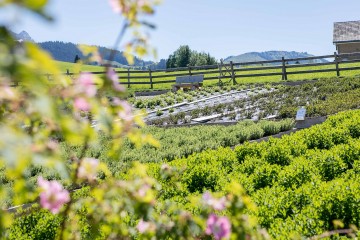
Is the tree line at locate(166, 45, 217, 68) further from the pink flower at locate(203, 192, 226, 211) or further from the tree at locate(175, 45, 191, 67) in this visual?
the pink flower at locate(203, 192, 226, 211)

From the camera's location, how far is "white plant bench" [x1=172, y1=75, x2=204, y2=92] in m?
24.5

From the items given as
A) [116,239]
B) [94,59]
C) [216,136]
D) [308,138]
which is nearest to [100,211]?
[116,239]

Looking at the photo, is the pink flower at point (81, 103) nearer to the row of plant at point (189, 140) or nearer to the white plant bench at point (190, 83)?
the row of plant at point (189, 140)

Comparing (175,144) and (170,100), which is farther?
(170,100)

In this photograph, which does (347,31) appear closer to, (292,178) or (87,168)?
(292,178)

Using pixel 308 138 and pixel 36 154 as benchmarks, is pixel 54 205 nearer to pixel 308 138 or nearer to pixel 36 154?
pixel 36 154

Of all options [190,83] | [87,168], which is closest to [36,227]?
[87,168]

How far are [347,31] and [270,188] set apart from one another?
4656cm

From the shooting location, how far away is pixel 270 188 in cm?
555

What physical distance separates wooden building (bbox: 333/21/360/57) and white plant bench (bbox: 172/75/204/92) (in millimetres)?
26651

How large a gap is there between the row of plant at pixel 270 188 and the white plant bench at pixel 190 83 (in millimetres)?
15741

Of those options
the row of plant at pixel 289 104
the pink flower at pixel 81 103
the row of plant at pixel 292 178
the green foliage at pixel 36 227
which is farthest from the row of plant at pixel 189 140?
the pink flower at pixel 81 103

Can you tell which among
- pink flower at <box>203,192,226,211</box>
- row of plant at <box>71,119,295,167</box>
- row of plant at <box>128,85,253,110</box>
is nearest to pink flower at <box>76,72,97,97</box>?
pink flower at <box>203,192,226,211</box>

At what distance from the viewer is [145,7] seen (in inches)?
66.9
